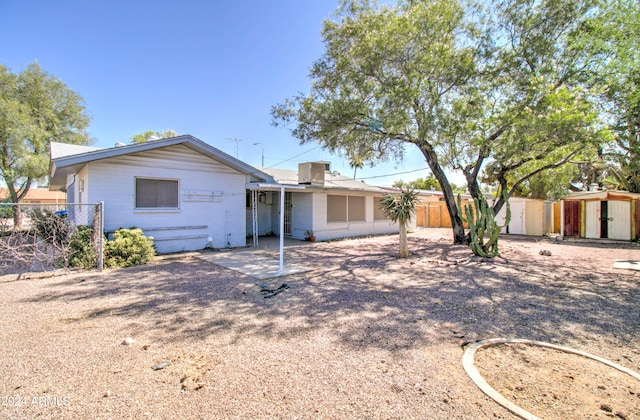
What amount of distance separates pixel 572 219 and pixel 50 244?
2020 cm

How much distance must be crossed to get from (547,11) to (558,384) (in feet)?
34.3

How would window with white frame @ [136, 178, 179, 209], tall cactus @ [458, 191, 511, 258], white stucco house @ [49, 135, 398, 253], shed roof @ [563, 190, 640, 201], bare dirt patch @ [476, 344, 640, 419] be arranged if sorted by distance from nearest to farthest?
bare dirt patch @ [476, 344, 640, 419], white stucco house @ [49, 135, 398, 253], window with white frame @ [136, 178, 179, 209], tall cactus @ [458, 191, 511, 258], shed roof @ [563, 190, 640, 201]

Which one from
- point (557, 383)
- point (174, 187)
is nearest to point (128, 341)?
point (557, 383)

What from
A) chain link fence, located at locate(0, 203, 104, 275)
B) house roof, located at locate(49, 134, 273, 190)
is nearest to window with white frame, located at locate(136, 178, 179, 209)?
house roof, located at locate(49, 134, 273, 190)

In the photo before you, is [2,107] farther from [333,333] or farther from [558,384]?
[558,384]

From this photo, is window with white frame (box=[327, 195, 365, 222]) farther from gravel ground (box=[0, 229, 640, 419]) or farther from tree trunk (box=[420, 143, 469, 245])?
gravel ground (box=[0, 229, 640, 419])

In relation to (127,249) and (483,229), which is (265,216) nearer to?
(127,249)

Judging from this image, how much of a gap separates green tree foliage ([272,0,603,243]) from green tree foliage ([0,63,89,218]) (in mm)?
18102

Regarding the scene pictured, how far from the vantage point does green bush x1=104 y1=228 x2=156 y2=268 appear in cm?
721

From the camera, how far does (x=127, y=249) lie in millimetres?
7379

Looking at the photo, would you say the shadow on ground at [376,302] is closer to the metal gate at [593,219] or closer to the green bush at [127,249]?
the green bush at [127,249]

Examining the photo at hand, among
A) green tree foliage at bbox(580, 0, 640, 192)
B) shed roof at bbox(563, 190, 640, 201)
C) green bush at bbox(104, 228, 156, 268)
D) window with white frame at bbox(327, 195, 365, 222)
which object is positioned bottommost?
green bush at bbox(104, 228, 156, 268)

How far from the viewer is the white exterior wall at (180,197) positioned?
26.5 feet

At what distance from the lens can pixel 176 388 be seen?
8.30 feet
